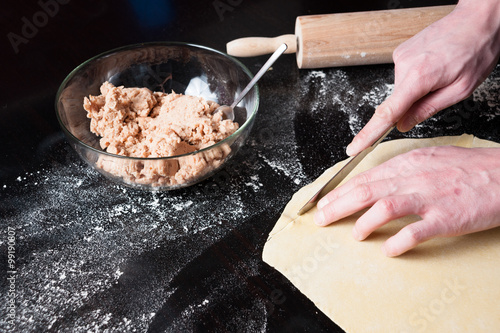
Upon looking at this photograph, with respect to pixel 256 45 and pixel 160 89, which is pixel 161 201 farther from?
pixel 256 45

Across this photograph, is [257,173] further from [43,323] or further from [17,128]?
[17,128]

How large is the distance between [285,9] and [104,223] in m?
1.14

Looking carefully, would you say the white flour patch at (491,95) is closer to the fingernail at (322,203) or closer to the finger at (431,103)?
the finger at (431,103)

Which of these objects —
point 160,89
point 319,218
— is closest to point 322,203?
point 319,218

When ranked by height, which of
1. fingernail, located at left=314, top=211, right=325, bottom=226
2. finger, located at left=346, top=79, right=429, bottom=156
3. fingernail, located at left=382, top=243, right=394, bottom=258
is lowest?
fingernail, located at left=382, top=243, right=394, bottom=258

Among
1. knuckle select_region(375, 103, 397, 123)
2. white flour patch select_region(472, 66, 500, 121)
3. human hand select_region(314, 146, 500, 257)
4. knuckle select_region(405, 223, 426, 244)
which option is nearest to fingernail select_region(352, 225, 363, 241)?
human hand select_region(314, 146, 500, 257)

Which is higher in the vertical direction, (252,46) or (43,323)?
(252,46)

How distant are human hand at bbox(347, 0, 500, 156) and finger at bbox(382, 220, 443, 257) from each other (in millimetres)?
233

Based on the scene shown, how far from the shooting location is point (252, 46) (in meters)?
1.51

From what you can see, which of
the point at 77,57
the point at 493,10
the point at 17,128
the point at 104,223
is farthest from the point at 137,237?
the point at 493,10

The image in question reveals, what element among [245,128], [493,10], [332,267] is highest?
[493,10]

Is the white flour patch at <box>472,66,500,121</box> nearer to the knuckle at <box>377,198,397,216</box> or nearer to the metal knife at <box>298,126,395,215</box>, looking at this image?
the metal knife at <box>298,126,395,215</box>

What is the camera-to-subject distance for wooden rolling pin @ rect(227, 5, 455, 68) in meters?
1.49

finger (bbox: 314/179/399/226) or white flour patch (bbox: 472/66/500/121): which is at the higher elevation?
finger (bbox: 314/179/399/226)
